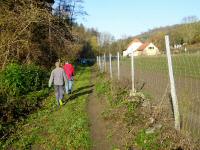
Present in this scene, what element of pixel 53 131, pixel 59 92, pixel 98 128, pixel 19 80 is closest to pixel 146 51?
pixel 59 92

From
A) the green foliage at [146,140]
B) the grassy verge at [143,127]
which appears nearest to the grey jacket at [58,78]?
the grassy verge at [143,127]

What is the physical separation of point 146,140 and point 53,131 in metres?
3.23

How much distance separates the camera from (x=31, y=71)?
75.4 feet

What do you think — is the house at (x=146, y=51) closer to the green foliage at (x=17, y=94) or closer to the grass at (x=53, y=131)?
the grass at (x=53, y=131)

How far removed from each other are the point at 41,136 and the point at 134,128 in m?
2.53

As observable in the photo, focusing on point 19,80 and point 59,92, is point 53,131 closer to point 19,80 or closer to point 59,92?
point 59,92

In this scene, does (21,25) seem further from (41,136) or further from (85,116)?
(41,136)

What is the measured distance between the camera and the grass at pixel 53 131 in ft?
29.9

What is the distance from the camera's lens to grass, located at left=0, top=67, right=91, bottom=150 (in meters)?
9.11

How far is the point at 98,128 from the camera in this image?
10797mm

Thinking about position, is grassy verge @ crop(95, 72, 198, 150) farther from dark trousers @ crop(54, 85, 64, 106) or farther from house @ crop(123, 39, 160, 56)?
dark trousers @ crop(54, 85, 64, 106)

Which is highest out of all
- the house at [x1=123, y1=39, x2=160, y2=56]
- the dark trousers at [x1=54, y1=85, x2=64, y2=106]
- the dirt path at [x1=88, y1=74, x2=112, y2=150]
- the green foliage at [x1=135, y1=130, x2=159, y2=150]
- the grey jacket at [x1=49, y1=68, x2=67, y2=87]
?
the house at [x1=123, y1=39, x2=160, y2=56]

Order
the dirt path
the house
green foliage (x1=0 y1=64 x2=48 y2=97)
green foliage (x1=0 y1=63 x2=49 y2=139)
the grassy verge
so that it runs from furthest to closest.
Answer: green foliage (x1=0 y1=64 x2=48 y2=97) → green foliage (x1=0 y1=63 x2=49 y2=139) → the house → the dirt path → the grassy verge

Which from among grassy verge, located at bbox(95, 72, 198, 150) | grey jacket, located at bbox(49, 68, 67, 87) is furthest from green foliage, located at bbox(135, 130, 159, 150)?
grey jacket, located at bbox(49, 68, 67, 87)
